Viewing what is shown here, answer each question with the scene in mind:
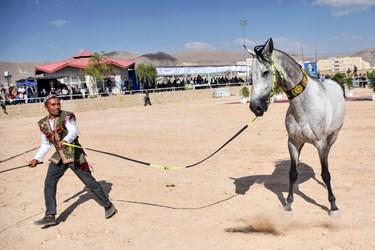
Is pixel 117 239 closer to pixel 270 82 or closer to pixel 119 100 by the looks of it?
pixel 270 82

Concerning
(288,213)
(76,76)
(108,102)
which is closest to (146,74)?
(76,76)

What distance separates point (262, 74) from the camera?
466cm

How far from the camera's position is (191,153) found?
10234 mm

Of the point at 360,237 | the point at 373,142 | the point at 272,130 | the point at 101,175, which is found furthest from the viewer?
the point at 272,130

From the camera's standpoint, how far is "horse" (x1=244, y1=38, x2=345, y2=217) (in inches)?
183

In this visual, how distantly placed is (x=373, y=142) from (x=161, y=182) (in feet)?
18.8

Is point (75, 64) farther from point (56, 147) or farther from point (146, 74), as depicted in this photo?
point (56, 147)

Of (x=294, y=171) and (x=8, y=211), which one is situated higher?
(x=294, y=171)

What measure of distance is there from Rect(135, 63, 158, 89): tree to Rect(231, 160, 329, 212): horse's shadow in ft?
114

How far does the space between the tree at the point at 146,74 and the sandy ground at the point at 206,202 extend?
101 feet

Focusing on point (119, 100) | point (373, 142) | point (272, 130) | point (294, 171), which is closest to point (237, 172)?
point (294, 171)

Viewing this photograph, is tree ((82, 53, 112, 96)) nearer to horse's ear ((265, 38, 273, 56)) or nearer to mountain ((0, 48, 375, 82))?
horse's ear ((265, 38, 273, 56))

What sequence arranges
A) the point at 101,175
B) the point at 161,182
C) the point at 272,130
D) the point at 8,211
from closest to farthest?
1. the point at 8,211
2. the point at 161,182
3. the point at 101,175
4. the point at 272,130

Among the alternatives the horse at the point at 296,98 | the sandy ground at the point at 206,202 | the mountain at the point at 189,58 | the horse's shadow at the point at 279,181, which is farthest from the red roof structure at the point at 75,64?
the mountain at the point at 189,58
